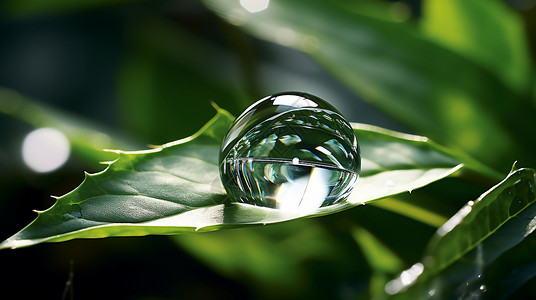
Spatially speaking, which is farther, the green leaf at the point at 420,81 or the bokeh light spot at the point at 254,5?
the bokeh light spot at the point at 254,5

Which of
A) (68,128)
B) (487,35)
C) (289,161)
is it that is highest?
(68,128)

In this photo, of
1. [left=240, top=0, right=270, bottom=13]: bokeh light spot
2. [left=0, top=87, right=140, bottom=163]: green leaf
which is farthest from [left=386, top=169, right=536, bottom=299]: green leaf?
[left=240, top=0, right=270, bottom=13]: bokeh light spot

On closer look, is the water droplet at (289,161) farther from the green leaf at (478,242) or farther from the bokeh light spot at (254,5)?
the bokeh light spot at (254,5)

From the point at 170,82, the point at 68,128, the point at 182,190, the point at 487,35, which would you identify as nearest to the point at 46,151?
the point at 68,128

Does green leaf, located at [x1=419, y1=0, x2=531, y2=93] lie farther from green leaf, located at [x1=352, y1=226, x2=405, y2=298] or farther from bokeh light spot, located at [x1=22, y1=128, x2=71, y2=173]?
bokeh light spot, located at [x1=22, y1=128, x2=71, y2=173]

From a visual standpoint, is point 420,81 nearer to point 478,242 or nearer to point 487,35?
point 487,35

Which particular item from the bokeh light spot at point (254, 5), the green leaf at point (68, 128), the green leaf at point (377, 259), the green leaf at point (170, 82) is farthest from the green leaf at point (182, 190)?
the green leaf at point (170, 82)
